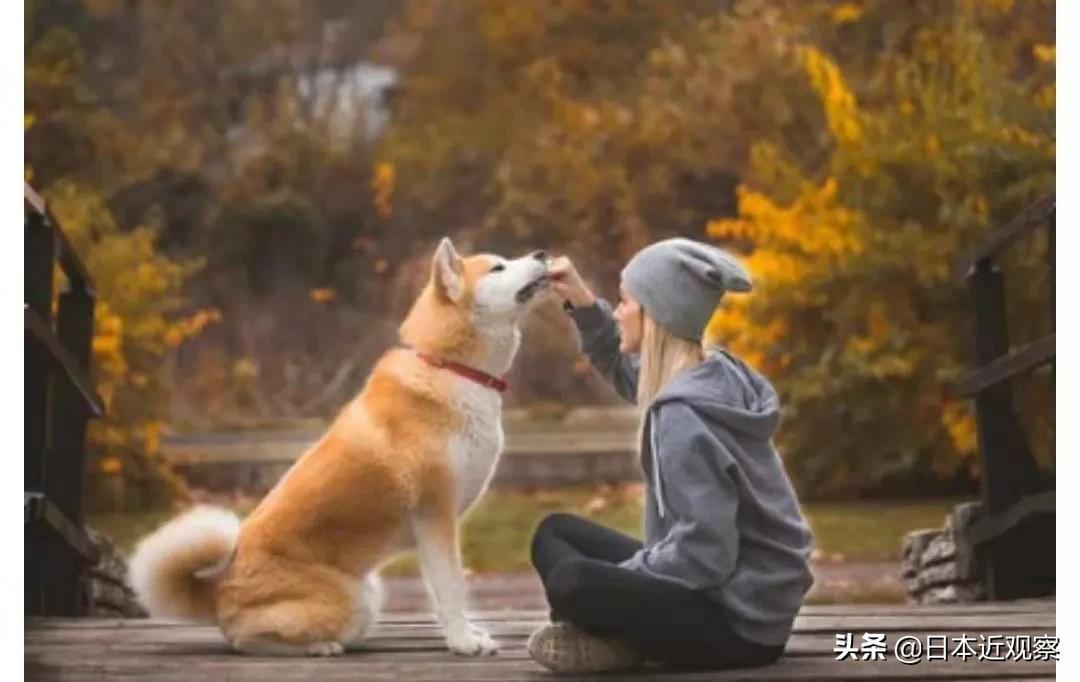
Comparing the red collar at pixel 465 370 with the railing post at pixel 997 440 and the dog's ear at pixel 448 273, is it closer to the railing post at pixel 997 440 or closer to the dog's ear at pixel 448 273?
the dog's ear at pixel 448 273

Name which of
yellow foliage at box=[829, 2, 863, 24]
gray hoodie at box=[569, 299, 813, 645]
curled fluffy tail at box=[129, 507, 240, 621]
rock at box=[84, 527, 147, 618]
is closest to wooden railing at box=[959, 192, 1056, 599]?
yellow foliage at box=[829, 2, 863, 24]

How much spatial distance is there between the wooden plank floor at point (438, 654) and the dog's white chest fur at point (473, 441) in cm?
26

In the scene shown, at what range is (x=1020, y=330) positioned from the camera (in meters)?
2.76

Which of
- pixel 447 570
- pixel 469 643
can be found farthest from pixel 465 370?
pixel 469 643

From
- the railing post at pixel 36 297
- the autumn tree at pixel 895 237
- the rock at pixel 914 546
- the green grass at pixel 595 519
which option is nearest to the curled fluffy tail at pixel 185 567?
the green grass at pixel 595 519

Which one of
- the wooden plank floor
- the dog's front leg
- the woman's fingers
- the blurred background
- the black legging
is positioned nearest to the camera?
the black legging

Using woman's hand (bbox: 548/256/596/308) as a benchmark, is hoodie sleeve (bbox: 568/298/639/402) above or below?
below

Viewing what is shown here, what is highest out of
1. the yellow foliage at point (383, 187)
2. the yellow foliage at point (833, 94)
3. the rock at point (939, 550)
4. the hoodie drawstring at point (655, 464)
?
the yellow foliage at point (833, 94)

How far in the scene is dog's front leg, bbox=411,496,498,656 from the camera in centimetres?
222

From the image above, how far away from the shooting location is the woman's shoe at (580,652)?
2053 millimetres

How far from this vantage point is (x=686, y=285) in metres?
2.12

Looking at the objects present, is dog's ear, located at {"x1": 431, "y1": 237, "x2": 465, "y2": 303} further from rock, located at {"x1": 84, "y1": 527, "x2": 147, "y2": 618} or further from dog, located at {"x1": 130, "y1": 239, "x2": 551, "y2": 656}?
rock, located at {"x1": 84, "y1": 527, "x2": 147, "y2": 618}

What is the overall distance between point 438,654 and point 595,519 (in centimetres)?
50

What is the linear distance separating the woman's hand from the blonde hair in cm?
19
